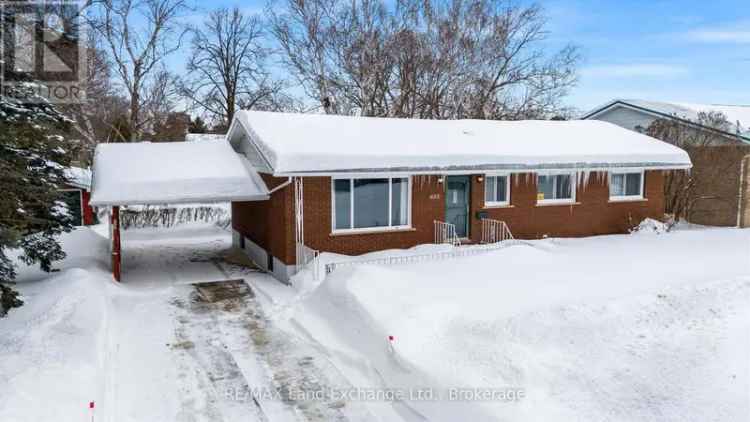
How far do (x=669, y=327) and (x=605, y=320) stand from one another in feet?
3.24

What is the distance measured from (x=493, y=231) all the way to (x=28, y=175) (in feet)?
35.0

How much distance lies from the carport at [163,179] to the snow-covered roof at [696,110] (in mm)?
18204

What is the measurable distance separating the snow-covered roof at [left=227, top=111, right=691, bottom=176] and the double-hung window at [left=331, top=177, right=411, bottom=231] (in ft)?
2.01

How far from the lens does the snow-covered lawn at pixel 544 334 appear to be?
5957mm

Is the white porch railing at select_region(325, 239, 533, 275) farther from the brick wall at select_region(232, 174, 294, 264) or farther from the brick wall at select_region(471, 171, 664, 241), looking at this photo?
the brick wall at select_region(471, 171, 664, 241)

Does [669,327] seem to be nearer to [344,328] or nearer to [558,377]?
[558,377]

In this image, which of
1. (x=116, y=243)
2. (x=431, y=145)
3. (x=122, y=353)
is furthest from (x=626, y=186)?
(x=122, y=353)

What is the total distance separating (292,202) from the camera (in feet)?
39.5

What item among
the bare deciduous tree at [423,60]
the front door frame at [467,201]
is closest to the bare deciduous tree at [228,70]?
the bare deciduous tree at [423,60]

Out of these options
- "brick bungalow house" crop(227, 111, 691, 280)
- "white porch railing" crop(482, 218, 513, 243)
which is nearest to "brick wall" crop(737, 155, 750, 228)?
"brick bungalow house" crop(227, 111, 691, 280)

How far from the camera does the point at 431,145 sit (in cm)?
1412

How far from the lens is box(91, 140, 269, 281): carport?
12.0 metres

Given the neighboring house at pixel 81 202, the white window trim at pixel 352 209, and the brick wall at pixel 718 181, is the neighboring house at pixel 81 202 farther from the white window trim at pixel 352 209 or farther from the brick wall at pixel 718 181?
the brick wall at pixel 718 181

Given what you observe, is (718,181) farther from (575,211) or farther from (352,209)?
(352,209)
